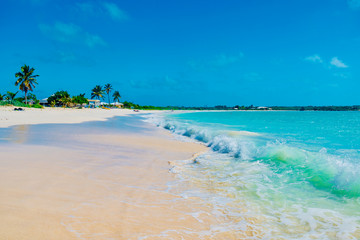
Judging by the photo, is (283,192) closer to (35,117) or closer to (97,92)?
(35,117)

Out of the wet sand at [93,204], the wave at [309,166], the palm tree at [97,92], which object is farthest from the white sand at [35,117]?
the palm tree at [97,92]

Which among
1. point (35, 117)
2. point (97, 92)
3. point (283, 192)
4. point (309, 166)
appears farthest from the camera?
point (97, 92)

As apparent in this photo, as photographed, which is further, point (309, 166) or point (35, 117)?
point (35, 117)

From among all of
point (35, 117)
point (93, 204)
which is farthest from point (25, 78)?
point (93, 204)

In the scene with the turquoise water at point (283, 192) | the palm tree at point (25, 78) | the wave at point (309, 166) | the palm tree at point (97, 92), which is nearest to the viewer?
the turquoise water at point (283, 192)

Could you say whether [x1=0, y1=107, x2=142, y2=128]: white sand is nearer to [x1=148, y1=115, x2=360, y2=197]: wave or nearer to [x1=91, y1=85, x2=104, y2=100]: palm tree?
[x1=148, y1=115, x2=360, y2=197]: wave

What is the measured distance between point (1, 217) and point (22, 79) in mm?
61551

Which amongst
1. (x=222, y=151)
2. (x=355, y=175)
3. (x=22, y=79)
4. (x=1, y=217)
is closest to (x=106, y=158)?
(x=1, y=217)

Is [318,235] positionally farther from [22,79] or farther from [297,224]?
[22,79]

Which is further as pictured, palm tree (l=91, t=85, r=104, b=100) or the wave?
palm tree (l=91, t=85, r=104, b=100)

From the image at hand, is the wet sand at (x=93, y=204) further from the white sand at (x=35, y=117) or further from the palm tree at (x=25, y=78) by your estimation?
the palm tree at (x=25, y=78)

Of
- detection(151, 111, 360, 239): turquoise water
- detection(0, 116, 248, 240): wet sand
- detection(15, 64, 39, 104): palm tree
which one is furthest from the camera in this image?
detection(15, 64, 39, 104): palm tree

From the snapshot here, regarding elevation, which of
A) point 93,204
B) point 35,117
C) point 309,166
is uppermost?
point 35,117

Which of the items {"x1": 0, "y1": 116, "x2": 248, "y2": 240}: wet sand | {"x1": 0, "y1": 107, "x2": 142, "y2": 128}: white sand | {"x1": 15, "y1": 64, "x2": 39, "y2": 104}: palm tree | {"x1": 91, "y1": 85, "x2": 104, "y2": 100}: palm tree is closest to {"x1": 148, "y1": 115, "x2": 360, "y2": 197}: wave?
{"x1": 0, "y1": 116, "x2": 248, "y2": 240}: wet sand
